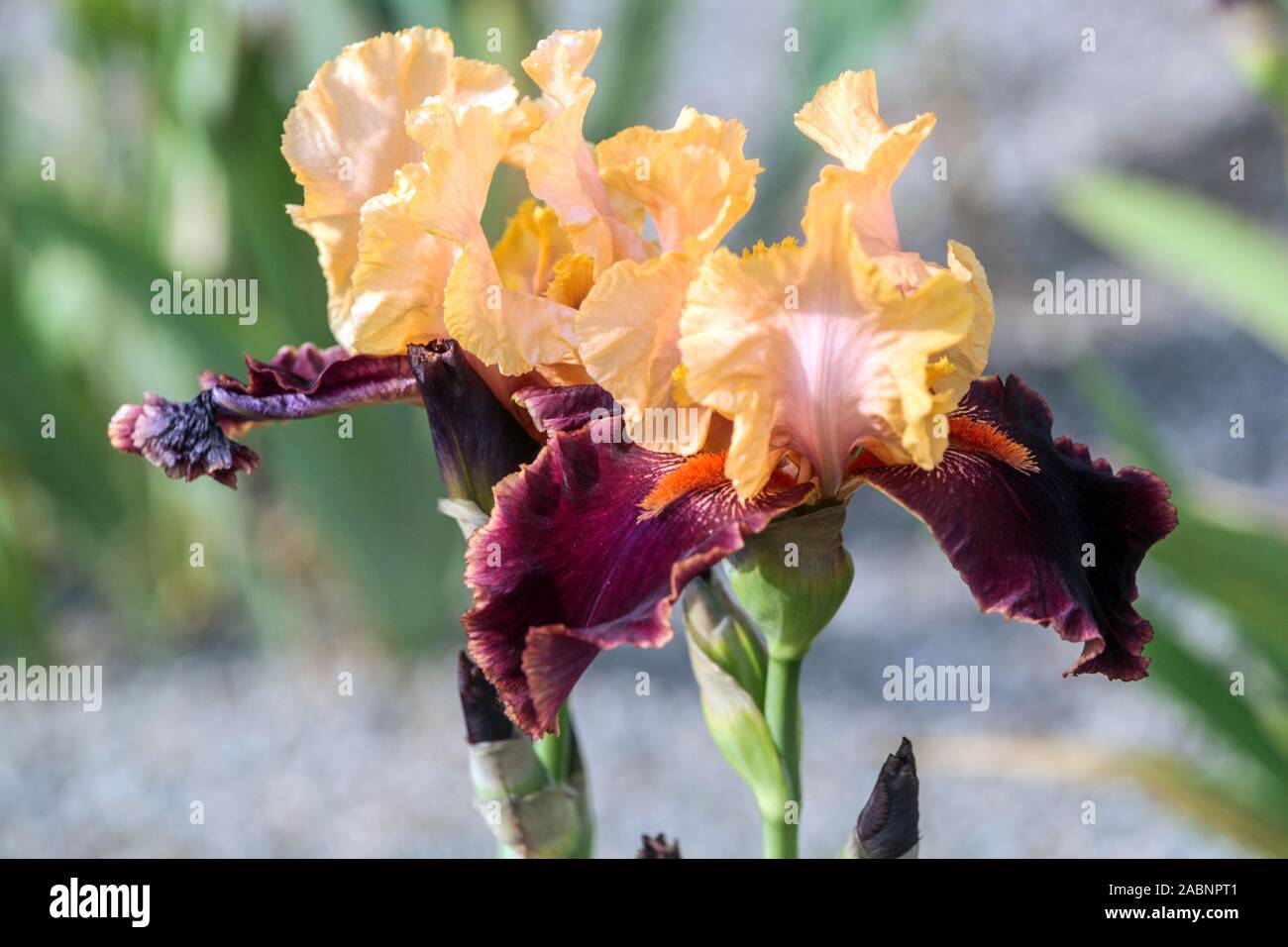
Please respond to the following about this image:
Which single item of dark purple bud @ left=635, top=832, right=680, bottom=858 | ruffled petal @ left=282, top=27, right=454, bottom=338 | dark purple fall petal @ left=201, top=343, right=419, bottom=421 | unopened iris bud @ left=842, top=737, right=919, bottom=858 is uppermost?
ruffled petal @ left=282, top=27, right=454, bottom=338

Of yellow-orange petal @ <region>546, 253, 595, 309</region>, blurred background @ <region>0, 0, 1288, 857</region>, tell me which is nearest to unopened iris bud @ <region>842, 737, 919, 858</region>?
yellow-orange petal @ <region>546, 253, 595, 309</region>

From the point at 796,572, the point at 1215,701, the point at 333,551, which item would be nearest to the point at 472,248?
the point at 796,572

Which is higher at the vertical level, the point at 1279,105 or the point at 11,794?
the point at 1279,105

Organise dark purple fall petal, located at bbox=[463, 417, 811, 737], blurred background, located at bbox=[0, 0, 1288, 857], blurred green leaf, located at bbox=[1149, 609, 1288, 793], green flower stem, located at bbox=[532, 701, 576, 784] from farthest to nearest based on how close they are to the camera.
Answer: blurred background, located at bbox=[0, 0, 1288, 857]
blurred green leaf, located at bbox=[1149, 609, 1288, 793]
green flower stem, located at bbox=[532, 701, 576, 784]
dark purple fall petal, located at bbox=[463, 417, 811, 737]

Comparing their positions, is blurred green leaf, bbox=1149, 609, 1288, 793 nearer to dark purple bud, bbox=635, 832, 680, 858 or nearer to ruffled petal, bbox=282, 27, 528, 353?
dark purple bud, bbox=635, 832, 680, 858

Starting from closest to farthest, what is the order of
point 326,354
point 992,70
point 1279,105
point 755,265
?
point 755,265 < point 326,354 < point 1279,105 < point 992,70
